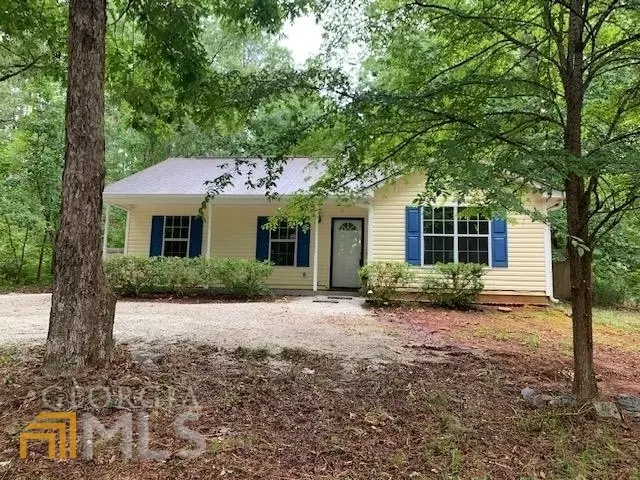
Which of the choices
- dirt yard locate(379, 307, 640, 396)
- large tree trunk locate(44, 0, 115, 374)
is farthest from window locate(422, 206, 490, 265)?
large tree trunk locate(44, 0, 115, 374)

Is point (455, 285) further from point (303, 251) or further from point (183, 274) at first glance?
point (183, 274)

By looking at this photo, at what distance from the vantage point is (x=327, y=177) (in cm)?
504

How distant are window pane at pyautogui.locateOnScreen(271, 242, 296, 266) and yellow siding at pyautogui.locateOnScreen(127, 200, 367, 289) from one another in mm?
213

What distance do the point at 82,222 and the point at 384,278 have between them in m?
7.27

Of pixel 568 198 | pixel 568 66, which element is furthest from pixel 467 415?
pixel 568 66

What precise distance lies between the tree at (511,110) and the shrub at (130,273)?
7.02 m

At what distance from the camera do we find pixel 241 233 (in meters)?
12.4

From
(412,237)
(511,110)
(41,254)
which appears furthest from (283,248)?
(41,254)

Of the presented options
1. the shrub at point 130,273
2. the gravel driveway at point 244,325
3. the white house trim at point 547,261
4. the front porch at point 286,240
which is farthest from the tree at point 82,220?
the white house trim at point 547,261

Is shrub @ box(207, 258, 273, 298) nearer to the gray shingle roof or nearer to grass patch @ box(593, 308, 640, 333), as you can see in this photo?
the gray shingle roof

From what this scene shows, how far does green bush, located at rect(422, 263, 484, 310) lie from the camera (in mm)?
9797

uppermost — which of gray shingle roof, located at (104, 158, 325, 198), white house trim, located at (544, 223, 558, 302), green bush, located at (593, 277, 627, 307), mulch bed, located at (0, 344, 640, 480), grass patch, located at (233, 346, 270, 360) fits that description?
gray shingle roof, located at (104, 158, 325, 198)

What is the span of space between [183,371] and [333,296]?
7050 millimetres

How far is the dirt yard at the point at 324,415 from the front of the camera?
2.58 metres
